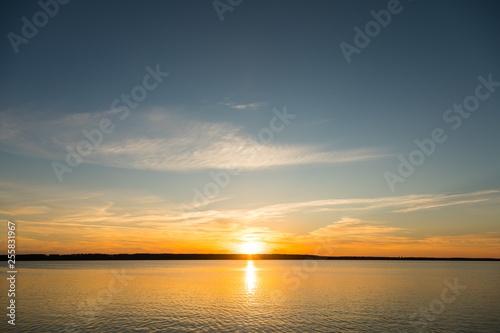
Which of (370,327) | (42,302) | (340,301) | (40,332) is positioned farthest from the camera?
(340,301)

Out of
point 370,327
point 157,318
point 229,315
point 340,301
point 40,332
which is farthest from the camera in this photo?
point 340,301

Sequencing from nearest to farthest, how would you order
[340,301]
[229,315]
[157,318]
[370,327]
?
1. [370,327]
2. [157,318]
3. [229,315]
4. [340,301]

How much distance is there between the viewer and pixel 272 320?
45656 millimetres

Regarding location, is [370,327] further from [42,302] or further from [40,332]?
[42,302]

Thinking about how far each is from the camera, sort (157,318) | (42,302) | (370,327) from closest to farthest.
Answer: (370,327)
(157,318)
(42,302)

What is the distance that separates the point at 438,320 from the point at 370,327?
→ 12.3 meters

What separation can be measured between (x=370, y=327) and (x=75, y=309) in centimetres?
4197

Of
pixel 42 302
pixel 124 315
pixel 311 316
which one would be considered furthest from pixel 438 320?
pixel 42 302

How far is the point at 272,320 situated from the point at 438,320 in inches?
883

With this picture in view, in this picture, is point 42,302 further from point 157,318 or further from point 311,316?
point 311,316

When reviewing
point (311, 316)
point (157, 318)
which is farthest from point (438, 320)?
point (157, 318)

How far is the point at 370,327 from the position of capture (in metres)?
41.1

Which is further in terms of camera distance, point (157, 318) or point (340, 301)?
point (340, 301)

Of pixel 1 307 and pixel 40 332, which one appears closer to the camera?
pixel 40 332
